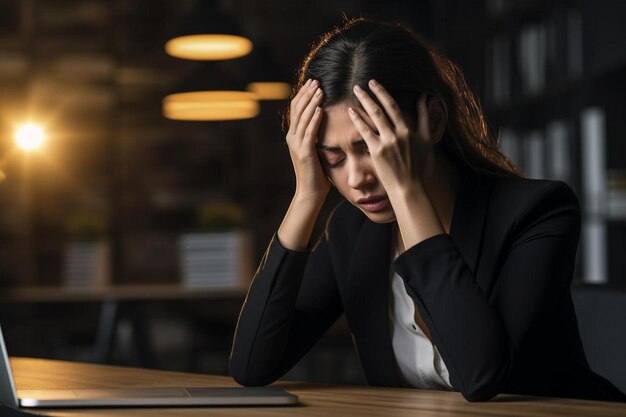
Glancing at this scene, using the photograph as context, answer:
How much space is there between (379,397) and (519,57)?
3.32 meters

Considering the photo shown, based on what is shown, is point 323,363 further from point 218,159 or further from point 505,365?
point 505,365

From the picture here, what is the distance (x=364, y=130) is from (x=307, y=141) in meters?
0.12

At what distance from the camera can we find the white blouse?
1548mm

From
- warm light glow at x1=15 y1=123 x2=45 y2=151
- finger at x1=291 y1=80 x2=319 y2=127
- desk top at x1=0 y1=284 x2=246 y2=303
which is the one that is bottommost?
finger at x1=291 y1=80 x2=319 y2=127

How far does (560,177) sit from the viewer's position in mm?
3855

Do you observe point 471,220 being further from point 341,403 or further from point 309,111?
point 341,403

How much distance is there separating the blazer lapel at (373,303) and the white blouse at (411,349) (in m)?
0.04

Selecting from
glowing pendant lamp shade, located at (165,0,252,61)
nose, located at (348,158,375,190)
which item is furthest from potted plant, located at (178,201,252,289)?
nose, located at (348,158,375,190)

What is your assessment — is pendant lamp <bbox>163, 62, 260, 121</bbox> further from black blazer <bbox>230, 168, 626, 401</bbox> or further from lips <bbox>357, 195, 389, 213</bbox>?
lips <bbox>357, 195, 389, 213</bbox>

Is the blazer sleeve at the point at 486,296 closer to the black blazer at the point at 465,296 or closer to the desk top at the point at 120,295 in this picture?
the black blazer at the point at 465,296

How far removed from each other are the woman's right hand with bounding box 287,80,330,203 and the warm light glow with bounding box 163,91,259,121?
319 centimetres

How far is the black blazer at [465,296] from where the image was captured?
1.29 m

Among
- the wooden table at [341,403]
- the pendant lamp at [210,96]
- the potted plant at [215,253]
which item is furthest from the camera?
the potted plant at [215,253]

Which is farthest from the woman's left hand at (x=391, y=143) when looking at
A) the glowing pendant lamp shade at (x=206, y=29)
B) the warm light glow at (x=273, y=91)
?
the warm light glow at (x=273, y=91)
